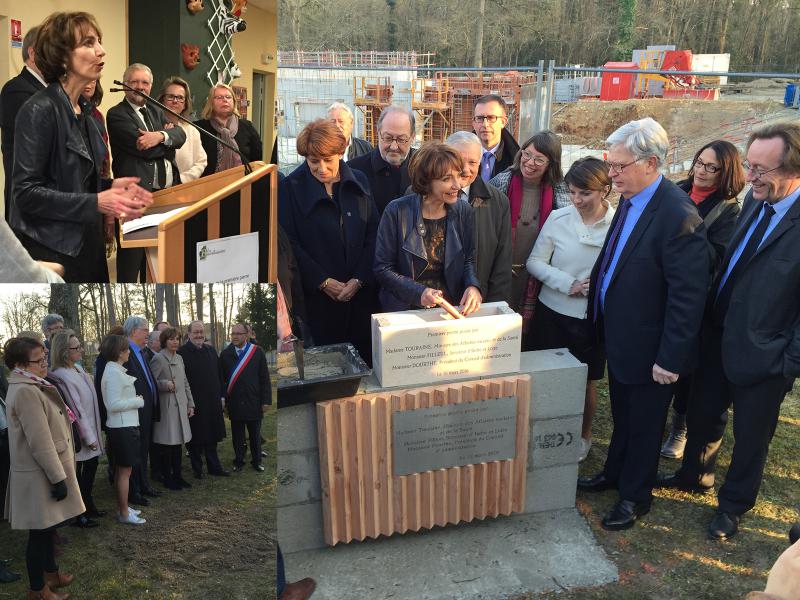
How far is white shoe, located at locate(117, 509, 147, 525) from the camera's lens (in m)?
1.84

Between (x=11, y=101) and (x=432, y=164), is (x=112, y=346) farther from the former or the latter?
(x=432, y=164)

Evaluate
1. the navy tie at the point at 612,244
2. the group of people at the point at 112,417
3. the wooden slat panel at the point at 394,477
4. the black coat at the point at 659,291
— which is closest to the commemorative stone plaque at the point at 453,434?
the wooden slat panel at the point at 394,477

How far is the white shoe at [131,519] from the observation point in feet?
6.04

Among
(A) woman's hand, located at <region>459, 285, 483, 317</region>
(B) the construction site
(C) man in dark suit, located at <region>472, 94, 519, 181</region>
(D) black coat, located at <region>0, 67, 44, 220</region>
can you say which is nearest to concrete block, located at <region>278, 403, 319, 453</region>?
(A) woman's hand, located at <region>459, 285, 483, 317</region>

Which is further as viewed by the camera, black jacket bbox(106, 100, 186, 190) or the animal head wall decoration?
the animal head wall decoration

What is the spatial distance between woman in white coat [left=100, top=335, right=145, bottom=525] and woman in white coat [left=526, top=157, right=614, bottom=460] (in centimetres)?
225

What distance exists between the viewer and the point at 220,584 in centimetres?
196

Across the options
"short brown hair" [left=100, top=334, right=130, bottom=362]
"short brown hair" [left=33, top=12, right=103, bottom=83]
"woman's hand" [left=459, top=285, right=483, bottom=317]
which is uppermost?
"short brown hair" [left=33, top=12, right=103, bottom=83]

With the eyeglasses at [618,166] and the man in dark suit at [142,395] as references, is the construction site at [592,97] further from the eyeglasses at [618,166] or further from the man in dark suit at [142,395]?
the man in dark suit at [142,395]

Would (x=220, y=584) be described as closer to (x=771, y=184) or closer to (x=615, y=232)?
(x=615, y=232)

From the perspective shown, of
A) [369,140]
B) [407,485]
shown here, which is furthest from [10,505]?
[369,140]

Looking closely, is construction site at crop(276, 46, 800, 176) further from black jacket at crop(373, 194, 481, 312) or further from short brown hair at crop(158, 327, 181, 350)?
short brown hair at crop(158, 327, 181, 350)

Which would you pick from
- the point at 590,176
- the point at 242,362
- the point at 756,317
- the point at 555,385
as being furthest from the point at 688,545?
the point at 242,362

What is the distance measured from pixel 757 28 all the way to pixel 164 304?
5.73 metres
